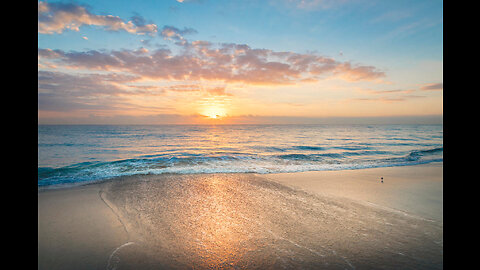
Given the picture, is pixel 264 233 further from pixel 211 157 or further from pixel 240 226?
pixel 211 157

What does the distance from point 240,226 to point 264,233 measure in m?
0.60

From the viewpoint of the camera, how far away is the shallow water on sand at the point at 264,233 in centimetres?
373

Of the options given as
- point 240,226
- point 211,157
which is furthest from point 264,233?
point 211,157

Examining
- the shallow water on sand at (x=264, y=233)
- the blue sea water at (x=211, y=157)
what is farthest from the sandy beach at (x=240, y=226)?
the blue sea water at (x=211, y=157)

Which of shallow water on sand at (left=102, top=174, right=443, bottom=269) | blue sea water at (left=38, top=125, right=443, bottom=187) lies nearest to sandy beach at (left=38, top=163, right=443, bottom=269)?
shallow water on sand at (left=102, top=174, right=443, bottom=269)

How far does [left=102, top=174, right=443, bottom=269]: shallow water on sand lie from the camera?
12.2 feet

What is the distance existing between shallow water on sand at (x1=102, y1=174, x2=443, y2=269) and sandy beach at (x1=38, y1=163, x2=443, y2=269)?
0.02 m

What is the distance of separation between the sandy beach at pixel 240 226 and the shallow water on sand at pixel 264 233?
0.02 meters

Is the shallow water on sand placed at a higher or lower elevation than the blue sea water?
lower

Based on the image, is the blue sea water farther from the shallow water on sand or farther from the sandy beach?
the shallow water on sand

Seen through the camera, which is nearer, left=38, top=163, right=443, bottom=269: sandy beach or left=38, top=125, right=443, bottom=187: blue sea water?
left=38, top=163, right=443, bottom=269: sandy beach
